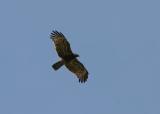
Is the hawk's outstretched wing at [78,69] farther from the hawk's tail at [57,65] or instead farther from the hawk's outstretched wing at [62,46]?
the hawk's tail at [57,65]

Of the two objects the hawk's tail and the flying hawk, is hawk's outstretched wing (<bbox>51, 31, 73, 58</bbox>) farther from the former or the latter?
the hawk's tail

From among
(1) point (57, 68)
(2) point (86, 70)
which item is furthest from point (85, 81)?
(1) point (57, 68)

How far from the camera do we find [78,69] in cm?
3547

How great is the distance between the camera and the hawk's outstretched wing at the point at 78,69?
115 feet

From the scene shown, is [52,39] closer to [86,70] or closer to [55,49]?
[55,49]

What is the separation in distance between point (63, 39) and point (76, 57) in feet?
4.36

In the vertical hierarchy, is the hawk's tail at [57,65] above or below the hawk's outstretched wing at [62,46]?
below

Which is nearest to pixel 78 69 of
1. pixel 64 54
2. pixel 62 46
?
pixel 64 54

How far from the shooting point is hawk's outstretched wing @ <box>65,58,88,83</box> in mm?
34938

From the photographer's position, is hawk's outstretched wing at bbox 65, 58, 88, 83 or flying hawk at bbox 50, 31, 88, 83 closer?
flying hawk at bbox 50, 31, 88, 83

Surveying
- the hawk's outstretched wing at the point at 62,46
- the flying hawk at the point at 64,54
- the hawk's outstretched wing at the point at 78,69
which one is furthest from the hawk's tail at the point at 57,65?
the hawk's outstretched wing at the point at 78,69

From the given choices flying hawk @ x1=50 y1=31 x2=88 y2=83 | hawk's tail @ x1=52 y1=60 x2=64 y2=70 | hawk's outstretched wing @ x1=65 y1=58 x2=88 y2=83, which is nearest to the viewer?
hawk's tail @ x1=52 y1=60 x2=64 y2=70

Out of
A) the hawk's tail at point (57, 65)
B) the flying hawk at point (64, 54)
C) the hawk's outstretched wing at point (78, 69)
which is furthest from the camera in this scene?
the hawk's outstretched wing at point (78, 69)

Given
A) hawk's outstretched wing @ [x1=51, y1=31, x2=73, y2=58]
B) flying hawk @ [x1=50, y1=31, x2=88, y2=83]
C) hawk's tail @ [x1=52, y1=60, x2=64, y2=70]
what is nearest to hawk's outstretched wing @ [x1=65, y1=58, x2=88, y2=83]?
flying hawk @ [x1=50, y1=31, x2=88, y2=83]
